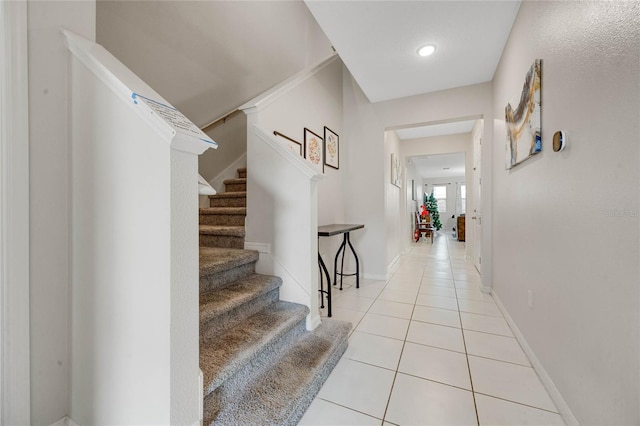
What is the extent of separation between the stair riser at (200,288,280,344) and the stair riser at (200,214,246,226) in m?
0.84

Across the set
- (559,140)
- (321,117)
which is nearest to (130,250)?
(559,140)

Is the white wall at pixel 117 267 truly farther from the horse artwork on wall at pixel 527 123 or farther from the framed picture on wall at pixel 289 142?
the horse artwork on wall at pixel 527 123

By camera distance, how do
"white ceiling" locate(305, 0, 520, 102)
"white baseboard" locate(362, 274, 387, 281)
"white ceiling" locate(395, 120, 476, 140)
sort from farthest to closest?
"white ceiling" locate(395, 120, 476, 140) → "white baseboard" locate(362, 274, 387, 281) → "white ceiling" locate(305, 0, 520, 102)

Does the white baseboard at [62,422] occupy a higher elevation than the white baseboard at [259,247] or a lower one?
lower

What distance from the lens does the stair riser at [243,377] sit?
3.68ft

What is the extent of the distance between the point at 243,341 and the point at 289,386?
32 centimetres

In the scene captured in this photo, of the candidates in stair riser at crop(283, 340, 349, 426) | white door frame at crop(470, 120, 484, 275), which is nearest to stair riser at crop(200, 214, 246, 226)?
stair riser at crop(283, 340, 349, 426)

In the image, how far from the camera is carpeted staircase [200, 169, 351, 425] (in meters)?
1.13

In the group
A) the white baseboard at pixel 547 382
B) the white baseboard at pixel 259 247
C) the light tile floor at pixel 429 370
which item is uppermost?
the white baseboard at pixel 259 247

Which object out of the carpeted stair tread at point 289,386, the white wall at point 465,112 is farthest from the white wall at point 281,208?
the white wall at point 465,112

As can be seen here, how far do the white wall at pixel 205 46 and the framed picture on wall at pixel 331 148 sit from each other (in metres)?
1.20

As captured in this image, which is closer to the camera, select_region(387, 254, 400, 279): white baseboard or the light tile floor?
the light tile floor

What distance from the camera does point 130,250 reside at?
0.92 meters

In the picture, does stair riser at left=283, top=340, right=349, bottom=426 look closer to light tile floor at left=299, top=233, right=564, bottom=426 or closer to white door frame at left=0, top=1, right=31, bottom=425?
light tile floor at left=299, top=233, right=564, bottom=426
